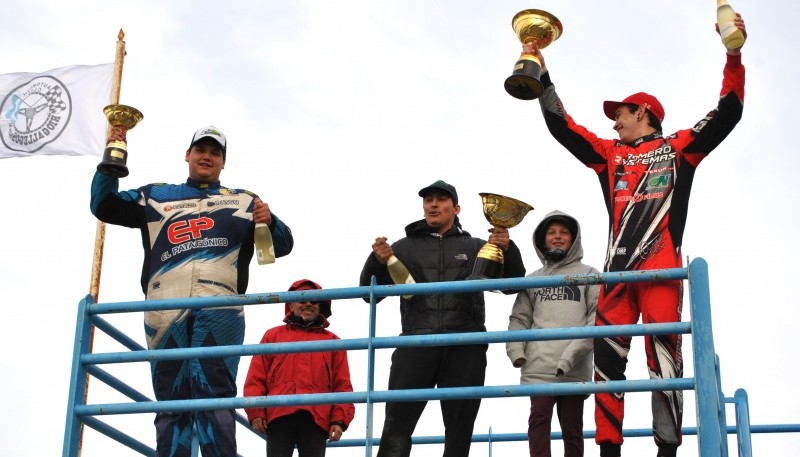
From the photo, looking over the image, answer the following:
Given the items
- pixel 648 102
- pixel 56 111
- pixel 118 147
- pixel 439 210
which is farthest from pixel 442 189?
pixel 56 111

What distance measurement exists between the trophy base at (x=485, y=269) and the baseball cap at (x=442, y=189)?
792 millimetres

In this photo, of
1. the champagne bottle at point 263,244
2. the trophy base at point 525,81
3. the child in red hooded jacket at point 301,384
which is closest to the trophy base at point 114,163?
the champagne bottle at point 263,244

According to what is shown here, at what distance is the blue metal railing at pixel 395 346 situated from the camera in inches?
285

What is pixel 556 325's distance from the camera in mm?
8922

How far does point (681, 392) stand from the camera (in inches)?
312

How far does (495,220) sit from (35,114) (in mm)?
9095

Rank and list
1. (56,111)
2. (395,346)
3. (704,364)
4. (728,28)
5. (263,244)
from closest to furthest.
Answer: (704,364), (395,346), (728,28), (263,244), (56,111)

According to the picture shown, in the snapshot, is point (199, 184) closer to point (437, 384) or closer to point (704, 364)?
point (437, 384)

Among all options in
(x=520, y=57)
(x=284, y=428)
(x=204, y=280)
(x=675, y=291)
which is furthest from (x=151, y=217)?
(x=675, y=291)

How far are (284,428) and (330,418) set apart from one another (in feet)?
1.16

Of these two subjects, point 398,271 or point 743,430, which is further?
point 743,430

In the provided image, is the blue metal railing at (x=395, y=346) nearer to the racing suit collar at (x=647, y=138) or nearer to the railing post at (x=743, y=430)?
the railing post at (x=743, y=430)

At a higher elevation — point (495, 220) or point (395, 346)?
point (495, 220)

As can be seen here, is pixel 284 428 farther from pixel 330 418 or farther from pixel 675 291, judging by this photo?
pixel 675 291
